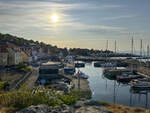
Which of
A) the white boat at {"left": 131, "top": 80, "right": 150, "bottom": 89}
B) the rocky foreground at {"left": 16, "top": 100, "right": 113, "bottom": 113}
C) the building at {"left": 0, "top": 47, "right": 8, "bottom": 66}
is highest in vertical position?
the building at {"left": 0, "top": 47, "right": 8, "bottom": 66}

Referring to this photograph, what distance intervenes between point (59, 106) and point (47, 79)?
32.6 m

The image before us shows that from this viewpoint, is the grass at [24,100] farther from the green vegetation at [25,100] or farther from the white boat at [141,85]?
the white boat at [141,85]

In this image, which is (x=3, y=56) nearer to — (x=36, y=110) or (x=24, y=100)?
(x=24, y=100)

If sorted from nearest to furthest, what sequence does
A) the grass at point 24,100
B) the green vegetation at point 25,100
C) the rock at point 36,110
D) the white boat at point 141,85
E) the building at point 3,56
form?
the rock at point 36,110 → the grass at point 24,100 → the green vegetation at point 25,100 → the white boat at point 141,85 → the building at point 3,56

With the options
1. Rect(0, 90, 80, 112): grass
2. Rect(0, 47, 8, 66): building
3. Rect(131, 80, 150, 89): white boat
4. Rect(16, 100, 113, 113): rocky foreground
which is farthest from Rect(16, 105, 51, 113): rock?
Rect(0, 47, 8, 66): building

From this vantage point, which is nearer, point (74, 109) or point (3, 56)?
point (74, 109)

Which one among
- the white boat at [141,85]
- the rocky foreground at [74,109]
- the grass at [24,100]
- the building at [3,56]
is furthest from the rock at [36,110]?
the building at [3,56]

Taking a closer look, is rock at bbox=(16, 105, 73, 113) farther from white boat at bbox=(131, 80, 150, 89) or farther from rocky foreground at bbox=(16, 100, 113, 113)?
white boat at bbox=(131, 80, 150, 89)

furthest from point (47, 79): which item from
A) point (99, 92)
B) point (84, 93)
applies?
point (84, 93)

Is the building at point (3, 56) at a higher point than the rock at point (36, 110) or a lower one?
higher

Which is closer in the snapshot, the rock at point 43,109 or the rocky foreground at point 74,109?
the rock at point 43,109

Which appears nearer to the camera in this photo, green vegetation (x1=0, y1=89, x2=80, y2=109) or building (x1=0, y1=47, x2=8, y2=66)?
green vegetation (x1=0, y1=89, x2=80, y2=109)

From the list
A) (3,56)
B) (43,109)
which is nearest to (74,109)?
(43,109)

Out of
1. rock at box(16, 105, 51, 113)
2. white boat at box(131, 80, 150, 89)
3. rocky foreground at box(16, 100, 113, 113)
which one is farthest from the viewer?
white boat at box(131, 80, 150, 89)
